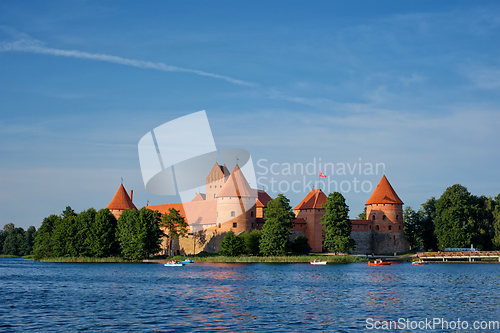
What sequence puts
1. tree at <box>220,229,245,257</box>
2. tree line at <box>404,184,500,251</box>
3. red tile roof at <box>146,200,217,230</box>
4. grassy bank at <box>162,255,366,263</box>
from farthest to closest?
red tile roof at <box>146,200,217,230</box> < tree line at <box>404,184,500,251</box> < tree at <box>220,229,245,257</box> < grassy bank at <box>162,255,366,263</box>

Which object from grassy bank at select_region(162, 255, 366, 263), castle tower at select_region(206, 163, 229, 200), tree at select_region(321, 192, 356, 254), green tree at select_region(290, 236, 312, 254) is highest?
castle tower at select_region(206, 163, 229, 200)

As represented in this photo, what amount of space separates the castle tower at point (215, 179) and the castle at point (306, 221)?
22.1m

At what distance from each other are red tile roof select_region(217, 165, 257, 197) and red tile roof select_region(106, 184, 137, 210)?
18.1 meters

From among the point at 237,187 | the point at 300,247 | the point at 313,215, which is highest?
the point at 237,187

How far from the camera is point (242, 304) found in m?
24.5

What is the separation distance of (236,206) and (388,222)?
74.6 ft

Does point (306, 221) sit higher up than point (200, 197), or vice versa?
point (200, 197)

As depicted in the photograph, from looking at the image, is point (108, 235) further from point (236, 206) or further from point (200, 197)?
point (200, 197)

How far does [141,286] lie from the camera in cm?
3331

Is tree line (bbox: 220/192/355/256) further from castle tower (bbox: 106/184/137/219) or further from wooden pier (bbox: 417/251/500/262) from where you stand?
castle tower (bbox: 106/184/137/219)

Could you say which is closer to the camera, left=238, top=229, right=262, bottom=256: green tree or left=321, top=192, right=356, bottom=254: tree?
left=321, top=192, right=356, bottom=254: tree

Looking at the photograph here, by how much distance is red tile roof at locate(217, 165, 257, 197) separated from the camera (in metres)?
73.6

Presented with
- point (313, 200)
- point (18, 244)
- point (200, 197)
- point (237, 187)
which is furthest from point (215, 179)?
point (18, 244)

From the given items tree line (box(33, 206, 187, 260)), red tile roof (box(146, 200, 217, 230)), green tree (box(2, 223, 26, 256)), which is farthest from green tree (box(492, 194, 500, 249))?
green tree (box(2, 223, 26, 256))
